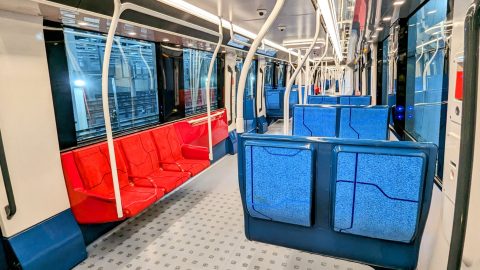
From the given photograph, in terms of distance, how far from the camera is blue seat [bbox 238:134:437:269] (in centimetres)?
150

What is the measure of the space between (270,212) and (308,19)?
10.9 ft

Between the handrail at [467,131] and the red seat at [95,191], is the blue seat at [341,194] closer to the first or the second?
the handrail at [467,131]

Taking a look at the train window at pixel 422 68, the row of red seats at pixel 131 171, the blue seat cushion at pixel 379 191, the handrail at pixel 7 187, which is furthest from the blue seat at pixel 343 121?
the handrail at pixel 7 187

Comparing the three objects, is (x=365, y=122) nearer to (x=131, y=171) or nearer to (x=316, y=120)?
(x=316, y=120)

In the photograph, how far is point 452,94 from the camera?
4.72 ft

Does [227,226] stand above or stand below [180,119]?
below

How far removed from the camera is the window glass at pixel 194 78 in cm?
525

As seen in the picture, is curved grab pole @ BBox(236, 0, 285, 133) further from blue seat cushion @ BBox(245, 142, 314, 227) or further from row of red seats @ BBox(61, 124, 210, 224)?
row of red seats @ BBox(61, 124, 210, 224)

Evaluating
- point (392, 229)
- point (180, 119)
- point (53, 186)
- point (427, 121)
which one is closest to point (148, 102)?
point (180, 119)

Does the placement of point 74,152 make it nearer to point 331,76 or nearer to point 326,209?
point 326,209

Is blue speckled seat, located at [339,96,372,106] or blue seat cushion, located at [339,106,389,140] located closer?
blue seat cushion, located at [339,106,389,140]

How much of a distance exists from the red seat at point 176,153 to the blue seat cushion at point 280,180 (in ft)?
6.82

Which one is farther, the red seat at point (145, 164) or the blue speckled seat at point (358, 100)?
the blue speckled seat at point (358, 100)

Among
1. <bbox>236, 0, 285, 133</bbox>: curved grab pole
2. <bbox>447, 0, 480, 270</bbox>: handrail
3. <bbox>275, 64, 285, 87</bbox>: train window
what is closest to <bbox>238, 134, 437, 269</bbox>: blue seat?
<bbox>236, 0, 285, 133</bbox>: curved grab pole
